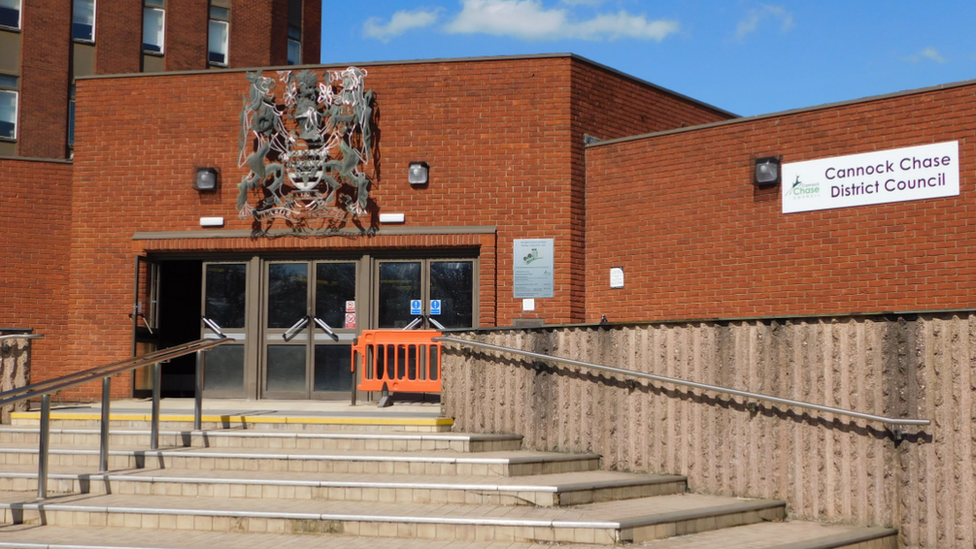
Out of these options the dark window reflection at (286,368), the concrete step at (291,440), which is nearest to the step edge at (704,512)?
the concrete step at (291,440)

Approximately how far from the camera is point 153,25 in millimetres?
30469

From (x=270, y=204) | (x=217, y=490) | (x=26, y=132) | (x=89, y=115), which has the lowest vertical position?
(x=217, y=490)

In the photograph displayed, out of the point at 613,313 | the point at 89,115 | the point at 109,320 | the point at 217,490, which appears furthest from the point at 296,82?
the point at 217,490

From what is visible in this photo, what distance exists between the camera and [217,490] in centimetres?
891

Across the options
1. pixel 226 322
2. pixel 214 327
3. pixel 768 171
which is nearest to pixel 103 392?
pixel 214 327

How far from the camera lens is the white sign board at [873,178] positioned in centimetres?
1112

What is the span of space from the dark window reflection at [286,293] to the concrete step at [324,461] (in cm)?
463

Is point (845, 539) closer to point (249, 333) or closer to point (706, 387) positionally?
point (706, 387)

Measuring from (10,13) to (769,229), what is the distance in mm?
24700

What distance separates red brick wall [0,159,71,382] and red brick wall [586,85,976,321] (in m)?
8.53

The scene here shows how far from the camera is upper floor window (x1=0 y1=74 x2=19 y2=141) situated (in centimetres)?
2883

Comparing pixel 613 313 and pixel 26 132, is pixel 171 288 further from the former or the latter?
pixel 26 132

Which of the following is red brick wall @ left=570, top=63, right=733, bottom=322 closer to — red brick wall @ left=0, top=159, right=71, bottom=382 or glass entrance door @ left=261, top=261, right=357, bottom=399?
glass entrance door @ left=261, top=261, right=357, bottom=399

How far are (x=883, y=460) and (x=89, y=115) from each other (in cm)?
1256
